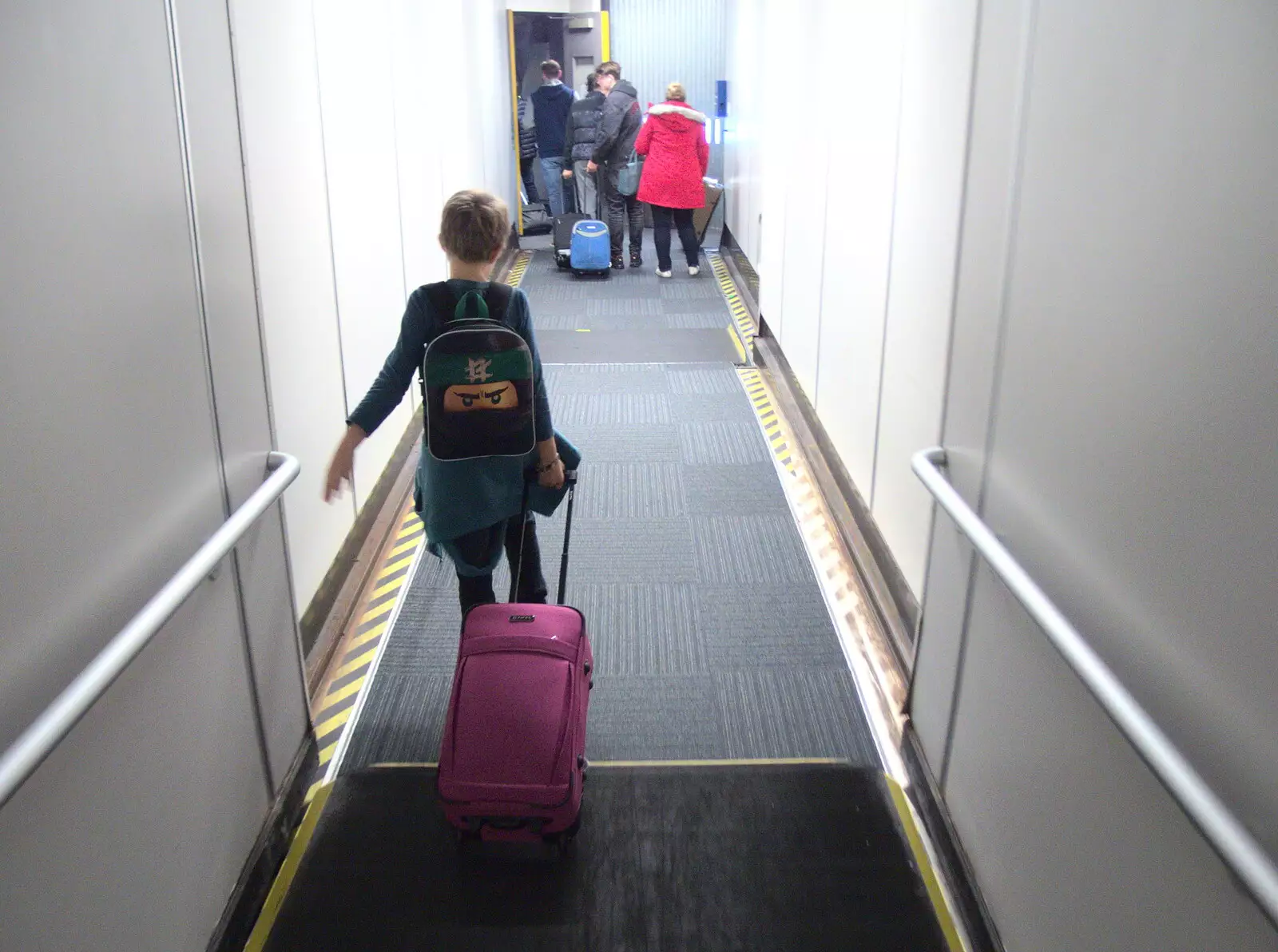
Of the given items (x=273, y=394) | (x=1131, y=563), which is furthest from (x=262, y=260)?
(x=1131, y=563)

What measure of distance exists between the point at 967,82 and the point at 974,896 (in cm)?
178

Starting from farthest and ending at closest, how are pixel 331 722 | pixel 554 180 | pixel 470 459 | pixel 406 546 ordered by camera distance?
pixel 554 180 < pixel 406 546 < pixel 331 722 < pixel 470 459

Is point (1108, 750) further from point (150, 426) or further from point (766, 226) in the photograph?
point (766, 226)

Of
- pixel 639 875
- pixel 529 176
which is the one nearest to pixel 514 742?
pixel 639 875

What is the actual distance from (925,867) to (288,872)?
140 cm

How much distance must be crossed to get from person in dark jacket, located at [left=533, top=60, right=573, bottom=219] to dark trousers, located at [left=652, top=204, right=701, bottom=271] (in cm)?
133

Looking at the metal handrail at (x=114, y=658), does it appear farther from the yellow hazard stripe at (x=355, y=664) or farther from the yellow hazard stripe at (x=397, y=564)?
the yellow hazard stripe at (x=397, y=564)

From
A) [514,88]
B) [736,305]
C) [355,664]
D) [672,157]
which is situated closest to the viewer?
[355,664]

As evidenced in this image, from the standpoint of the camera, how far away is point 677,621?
3.45 m

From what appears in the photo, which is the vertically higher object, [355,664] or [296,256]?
[296,256]

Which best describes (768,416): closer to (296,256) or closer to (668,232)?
(296,256)

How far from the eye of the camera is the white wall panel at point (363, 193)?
3.53 metres

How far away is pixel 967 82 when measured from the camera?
98.0 inches

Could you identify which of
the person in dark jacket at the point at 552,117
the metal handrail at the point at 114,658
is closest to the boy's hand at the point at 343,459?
the metal handrail at the point at 114,658
